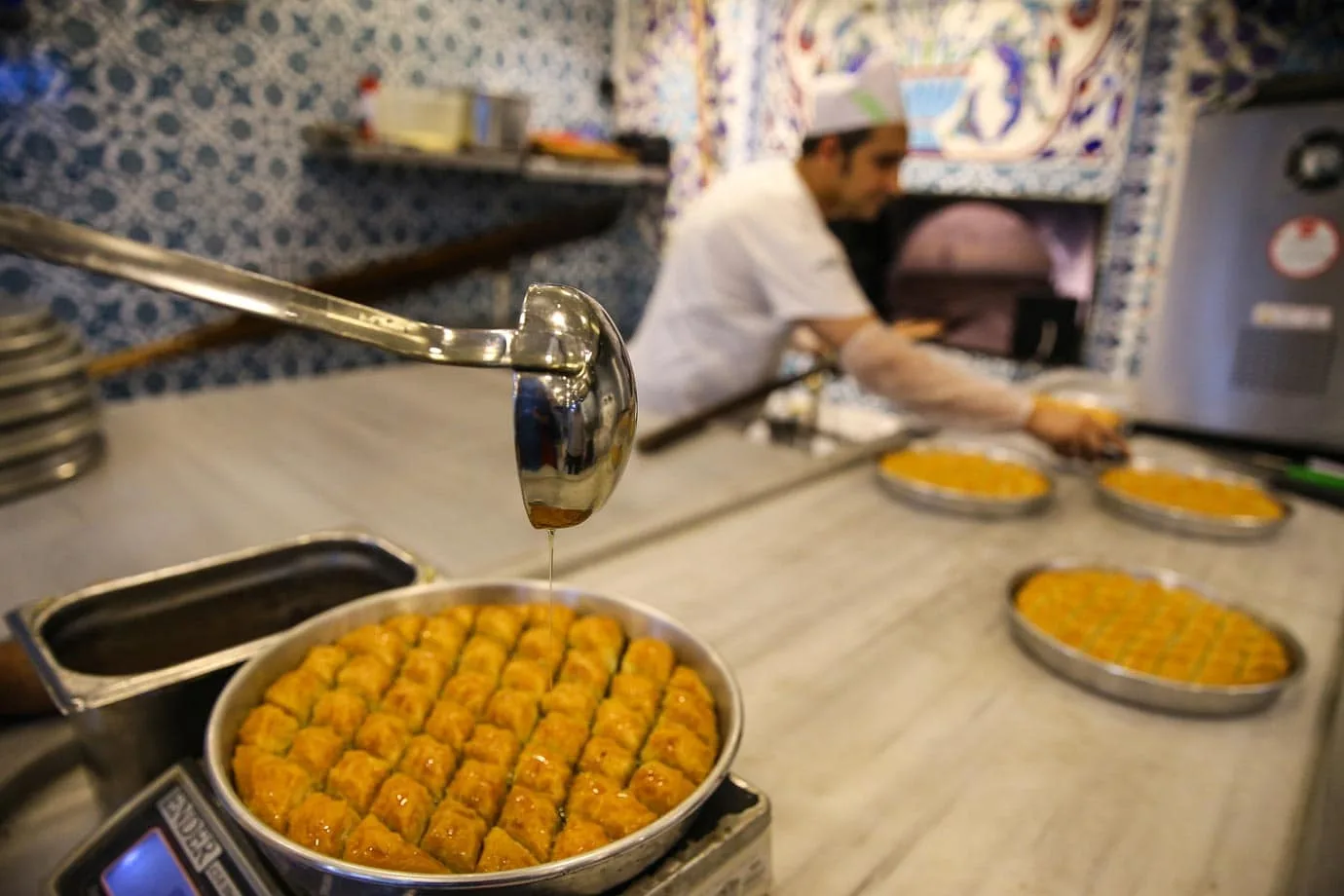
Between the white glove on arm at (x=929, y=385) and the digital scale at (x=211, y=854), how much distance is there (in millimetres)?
1463

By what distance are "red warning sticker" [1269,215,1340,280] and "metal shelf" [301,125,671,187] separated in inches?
113

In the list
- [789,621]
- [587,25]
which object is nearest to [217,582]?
[789,621]

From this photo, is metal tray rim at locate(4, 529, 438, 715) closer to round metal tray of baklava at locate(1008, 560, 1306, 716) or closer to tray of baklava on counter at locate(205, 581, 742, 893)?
tray of baklava on counter at locate(205, 581, 742, 893)

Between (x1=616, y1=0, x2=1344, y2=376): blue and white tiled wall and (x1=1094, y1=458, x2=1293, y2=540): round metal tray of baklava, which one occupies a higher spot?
(x1=616, y1=0, x2=1344, y2=376): blue and white tiled wall

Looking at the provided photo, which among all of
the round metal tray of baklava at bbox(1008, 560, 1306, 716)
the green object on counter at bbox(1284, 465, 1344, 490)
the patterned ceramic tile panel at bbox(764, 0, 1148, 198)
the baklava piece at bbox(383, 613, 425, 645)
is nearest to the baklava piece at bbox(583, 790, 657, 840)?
the baklava piece at bbox(383, 613, 425, 645)

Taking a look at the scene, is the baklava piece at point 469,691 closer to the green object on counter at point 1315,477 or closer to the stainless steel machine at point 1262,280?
the green object on counter at point 1315,477

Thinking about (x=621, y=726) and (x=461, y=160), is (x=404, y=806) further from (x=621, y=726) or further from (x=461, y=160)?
(x=461, y=160)


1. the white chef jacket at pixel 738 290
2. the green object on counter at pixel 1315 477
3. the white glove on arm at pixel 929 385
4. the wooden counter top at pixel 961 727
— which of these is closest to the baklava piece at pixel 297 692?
the wooden counter top at pixel 961 727

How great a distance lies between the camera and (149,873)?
2.31ft

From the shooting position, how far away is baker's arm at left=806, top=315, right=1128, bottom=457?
1926 mm

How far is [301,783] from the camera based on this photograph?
0.71 m

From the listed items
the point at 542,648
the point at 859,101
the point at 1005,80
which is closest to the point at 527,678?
the point at 542,648

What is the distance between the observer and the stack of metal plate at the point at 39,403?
4.89ft

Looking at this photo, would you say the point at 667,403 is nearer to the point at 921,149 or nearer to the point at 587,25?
the point at 921,149
